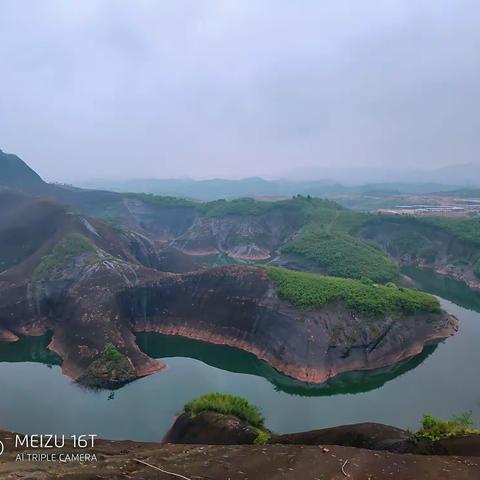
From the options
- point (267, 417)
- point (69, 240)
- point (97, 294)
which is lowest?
point (267, 417)

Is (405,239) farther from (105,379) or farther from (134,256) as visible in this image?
(105,379)

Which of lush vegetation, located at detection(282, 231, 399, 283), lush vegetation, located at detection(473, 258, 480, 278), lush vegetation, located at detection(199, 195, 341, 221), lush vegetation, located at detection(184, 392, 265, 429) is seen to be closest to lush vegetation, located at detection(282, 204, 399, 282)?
lush vegetation, located at detection(282, 231, 399, 283)

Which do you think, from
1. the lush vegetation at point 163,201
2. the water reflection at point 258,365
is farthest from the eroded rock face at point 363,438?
the lush vegetation at point 163,201

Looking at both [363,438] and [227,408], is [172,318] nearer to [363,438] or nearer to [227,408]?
[227,408]

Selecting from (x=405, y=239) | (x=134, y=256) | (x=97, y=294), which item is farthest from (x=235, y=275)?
(x=405, y=239)

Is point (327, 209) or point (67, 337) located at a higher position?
point (327, 209)

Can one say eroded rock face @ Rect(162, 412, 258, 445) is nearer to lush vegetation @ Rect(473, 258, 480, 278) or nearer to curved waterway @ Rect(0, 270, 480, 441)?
curved waterway @ Rect(0, 270, 480, 441)

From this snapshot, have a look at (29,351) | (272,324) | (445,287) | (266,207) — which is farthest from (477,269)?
(29,351)
